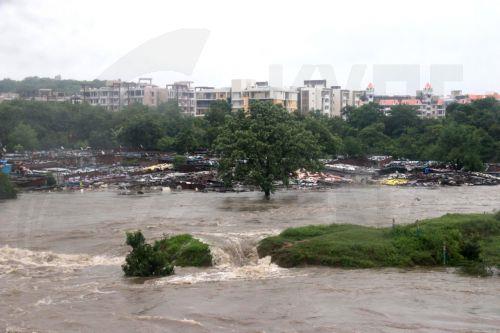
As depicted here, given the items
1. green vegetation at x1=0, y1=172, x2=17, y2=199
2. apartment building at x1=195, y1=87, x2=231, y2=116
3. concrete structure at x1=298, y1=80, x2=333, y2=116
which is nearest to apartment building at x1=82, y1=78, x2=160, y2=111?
apartment building at x1=195, y1=87, x2=231, y2=116

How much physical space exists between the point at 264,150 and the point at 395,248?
37.0 ft

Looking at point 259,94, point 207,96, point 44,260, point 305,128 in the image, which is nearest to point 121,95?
point 207,96

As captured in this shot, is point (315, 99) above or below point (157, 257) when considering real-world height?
above

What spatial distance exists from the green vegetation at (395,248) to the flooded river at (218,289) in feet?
1.45

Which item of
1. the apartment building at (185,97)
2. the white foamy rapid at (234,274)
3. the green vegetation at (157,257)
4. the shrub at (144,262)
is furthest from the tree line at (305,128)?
the shrub at (144,262)

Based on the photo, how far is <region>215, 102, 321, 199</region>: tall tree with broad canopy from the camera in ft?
80.6

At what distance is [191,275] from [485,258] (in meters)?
6.26

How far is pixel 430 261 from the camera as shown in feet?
44.8

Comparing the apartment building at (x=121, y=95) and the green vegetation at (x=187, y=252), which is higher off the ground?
the apartment building at (x=121, y=95)

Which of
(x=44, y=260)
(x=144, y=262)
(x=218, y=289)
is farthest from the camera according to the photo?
(x=44, y=260)

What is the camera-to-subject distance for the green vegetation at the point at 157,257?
1275 cm

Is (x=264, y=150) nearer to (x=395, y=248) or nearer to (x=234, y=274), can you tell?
(x=395, y=248)

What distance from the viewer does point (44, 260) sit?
1466 centimetres

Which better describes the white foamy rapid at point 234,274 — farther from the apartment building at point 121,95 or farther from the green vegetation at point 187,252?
the apartment building at point 121,95
